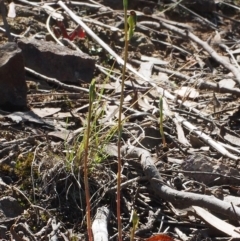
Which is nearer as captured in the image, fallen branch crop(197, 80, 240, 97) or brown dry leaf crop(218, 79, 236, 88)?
fallen branch crop(197, 80, 240, 97)

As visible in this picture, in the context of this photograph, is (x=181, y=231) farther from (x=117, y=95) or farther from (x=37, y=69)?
(x=37, y=69)

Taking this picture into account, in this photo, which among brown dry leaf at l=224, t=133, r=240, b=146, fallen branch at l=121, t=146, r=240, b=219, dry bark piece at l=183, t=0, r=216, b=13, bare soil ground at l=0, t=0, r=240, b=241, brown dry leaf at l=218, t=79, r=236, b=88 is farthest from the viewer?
dry bark piece at l=183, t=0, r=216, b=13

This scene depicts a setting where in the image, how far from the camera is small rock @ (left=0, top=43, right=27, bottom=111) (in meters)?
4.07

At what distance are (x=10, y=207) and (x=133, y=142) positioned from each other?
0.95 metres

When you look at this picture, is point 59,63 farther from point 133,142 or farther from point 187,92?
point 133,142

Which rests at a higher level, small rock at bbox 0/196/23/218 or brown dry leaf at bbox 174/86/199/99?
small rock at bbox 0/196/23/218

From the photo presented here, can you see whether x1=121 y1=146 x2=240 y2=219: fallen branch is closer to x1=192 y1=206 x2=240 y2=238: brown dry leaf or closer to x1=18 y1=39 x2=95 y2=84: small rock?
x1=192 y1=206 x2=240 y2=238: brown dry leaf

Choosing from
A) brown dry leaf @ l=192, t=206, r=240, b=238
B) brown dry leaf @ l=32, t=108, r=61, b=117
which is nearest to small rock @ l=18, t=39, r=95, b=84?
brown dry leaf @ l=32, t=108, r=61, b=117

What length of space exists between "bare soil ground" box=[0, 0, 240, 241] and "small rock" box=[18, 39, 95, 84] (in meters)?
0.11

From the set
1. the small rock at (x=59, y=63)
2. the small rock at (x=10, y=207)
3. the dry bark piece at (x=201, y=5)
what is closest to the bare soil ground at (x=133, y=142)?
the small rock at (x=10, y=207)

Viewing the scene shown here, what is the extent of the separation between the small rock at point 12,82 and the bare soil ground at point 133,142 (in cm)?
12

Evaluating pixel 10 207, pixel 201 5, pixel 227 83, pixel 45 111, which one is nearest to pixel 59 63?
pixel 45 111

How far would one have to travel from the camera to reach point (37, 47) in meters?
4.73

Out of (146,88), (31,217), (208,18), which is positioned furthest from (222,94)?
(31,217)
